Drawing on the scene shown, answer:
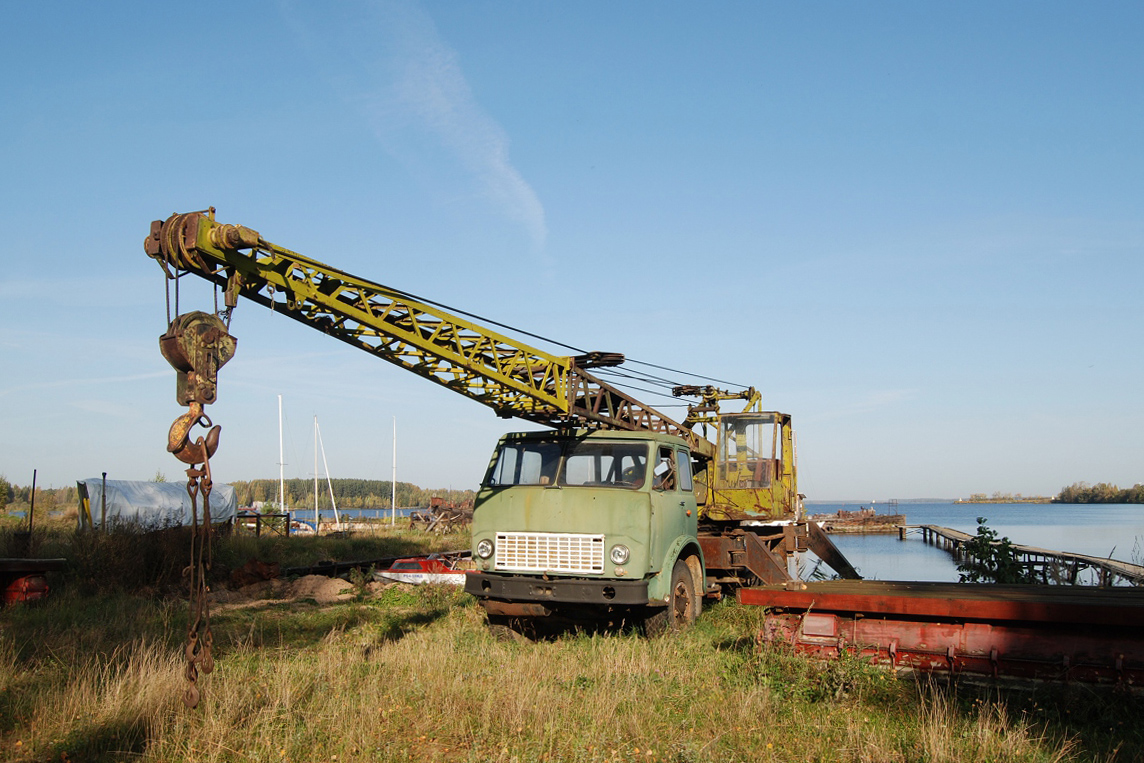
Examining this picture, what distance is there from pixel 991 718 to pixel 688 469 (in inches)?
238

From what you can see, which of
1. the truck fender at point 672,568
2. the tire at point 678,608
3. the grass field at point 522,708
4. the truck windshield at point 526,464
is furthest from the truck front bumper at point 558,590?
the truck windshield at point 526,464

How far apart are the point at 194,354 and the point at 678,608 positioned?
6820 millimetres

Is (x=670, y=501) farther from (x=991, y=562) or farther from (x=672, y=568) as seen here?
(x=991, y=562)

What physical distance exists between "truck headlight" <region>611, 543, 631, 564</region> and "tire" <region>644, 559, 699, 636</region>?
3.02 ft

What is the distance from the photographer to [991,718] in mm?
5746

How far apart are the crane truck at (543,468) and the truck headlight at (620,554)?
1 cm

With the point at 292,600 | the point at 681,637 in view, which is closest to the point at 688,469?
the point at 681,637

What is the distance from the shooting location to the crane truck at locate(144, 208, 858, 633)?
29.1ft

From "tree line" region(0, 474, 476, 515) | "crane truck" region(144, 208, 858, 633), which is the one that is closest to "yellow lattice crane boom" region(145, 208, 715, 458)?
"crane truck" region(144, 208, 858, 633)

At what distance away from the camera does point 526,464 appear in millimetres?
10430

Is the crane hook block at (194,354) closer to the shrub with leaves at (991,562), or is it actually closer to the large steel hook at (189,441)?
the large steel hook at (189,441)

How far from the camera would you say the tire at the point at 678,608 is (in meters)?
9.61

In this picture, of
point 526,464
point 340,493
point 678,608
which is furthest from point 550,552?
point 340,493

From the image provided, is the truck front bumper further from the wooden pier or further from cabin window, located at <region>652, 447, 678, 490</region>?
the wooden pier
